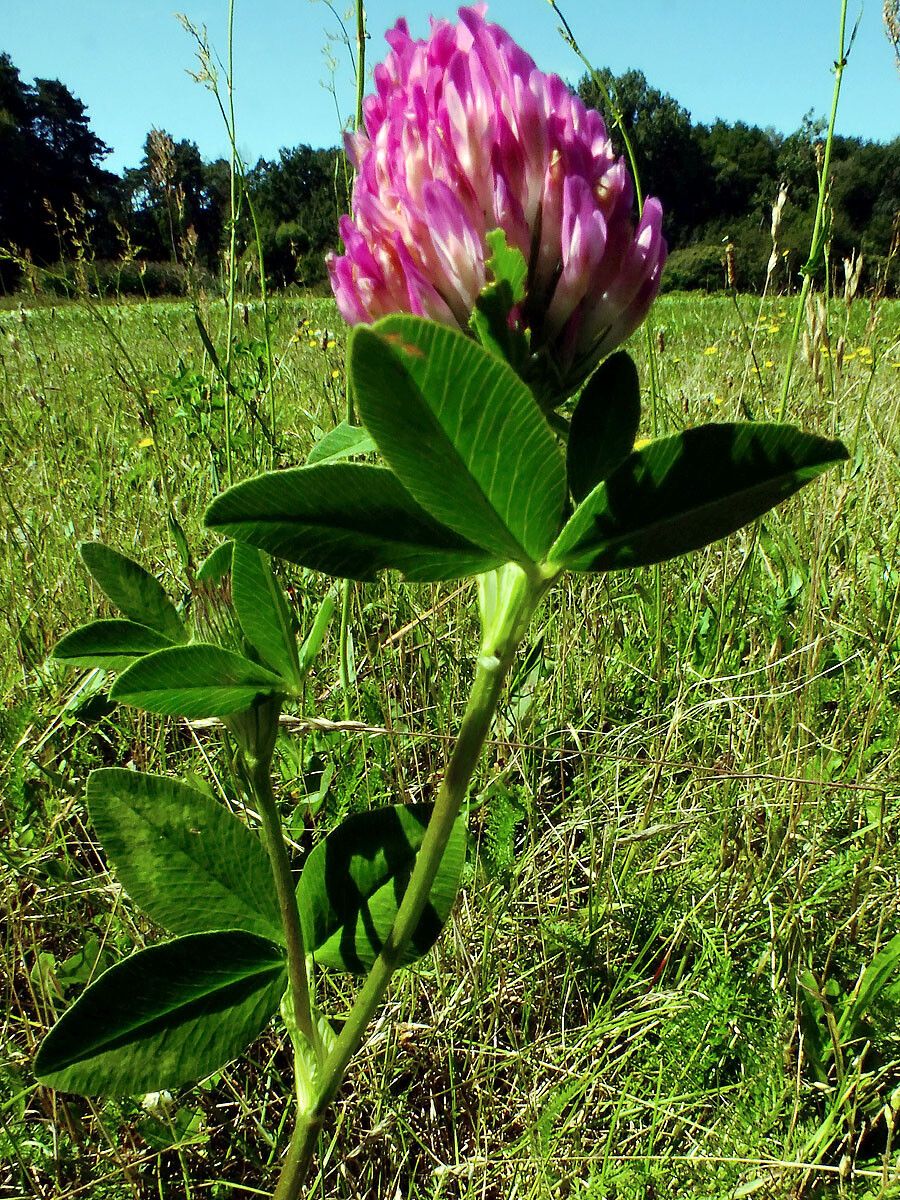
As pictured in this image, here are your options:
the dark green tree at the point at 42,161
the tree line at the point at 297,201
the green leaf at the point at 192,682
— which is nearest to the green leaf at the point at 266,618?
the green leaf at the point at 192,682

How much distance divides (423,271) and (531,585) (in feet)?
0.57

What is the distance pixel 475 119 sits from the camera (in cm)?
44

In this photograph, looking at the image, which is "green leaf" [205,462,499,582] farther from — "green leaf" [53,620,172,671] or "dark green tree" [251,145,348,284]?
"dark green tree" [251,145,348,284]

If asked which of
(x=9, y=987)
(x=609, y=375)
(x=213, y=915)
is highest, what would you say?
(x=609, y=375)

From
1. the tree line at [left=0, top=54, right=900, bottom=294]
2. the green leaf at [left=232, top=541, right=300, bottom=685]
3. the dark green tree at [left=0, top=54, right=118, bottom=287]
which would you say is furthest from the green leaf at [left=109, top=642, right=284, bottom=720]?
the dark green tree at [left=0, top=54, right=118, bottom=287]

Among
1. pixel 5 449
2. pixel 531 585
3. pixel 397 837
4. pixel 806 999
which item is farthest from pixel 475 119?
pixel 5 449

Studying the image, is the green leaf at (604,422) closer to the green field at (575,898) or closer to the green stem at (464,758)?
the green stem at (464,758)

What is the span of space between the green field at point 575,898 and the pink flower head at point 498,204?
48 centimetres

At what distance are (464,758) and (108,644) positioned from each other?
26 centimetres

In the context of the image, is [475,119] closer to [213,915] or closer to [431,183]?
[431,183]

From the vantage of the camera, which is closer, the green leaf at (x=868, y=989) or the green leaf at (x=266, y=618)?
the green leaf at (x=266, y=618)

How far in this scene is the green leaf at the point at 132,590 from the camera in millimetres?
571

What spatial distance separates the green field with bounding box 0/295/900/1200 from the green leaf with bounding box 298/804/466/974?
25 centimetres

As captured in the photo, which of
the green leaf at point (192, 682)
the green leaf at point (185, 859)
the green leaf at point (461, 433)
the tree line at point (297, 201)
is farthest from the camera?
the tree line at point (297, 201)
